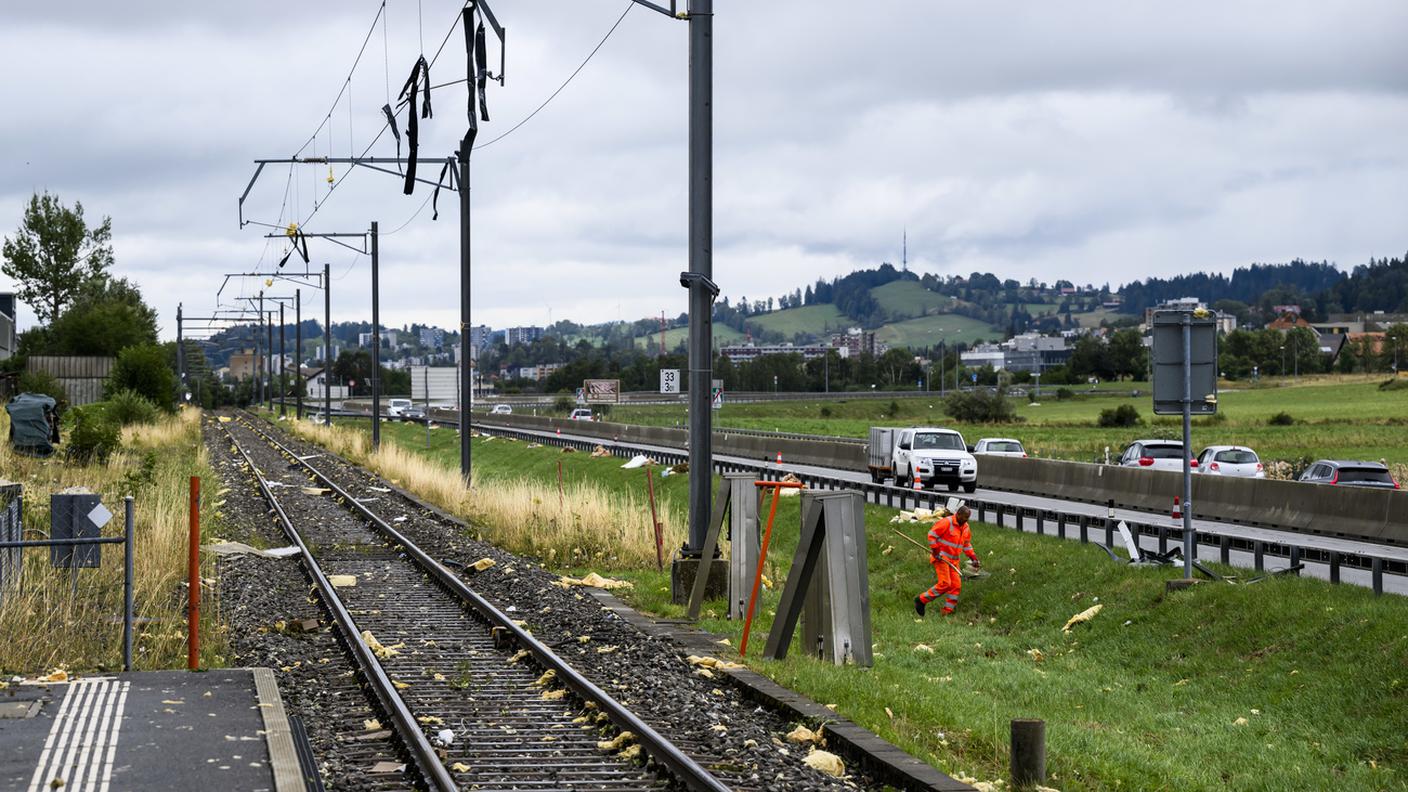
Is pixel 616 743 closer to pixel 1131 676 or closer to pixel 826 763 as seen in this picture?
pixel 826 763

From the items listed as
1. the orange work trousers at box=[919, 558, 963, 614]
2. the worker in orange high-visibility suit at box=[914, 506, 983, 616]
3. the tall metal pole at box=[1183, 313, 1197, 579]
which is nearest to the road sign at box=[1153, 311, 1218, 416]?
the tall metal pole at box=[1183, 313, 1197, 579]

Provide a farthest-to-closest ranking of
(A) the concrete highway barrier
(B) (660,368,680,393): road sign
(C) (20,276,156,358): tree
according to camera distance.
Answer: (C) (20,276,156,358): tree → (A) the concrete highway barrier → (B) (660,368,680,393): road sign

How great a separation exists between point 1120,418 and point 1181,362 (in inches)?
2972

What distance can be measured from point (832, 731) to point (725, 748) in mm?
786

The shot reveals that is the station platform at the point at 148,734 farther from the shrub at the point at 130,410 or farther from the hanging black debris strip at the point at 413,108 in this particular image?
the shrub at the point at 130,410

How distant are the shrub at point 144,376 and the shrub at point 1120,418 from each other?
53684 millimetres

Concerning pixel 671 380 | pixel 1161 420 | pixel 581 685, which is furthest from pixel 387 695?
pixel 1161 420

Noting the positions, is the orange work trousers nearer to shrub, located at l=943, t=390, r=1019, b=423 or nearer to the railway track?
the railway track

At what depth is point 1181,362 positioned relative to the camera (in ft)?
59.9

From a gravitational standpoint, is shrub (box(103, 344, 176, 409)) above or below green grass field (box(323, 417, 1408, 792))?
above

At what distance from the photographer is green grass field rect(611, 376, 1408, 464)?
62219 millimetres

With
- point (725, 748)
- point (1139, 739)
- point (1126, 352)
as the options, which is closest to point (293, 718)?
point (725, 748)

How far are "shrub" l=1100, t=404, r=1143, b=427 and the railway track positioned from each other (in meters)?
72.1

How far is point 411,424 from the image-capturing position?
326 ft
